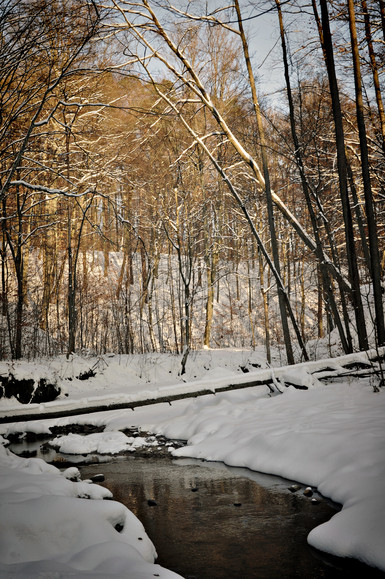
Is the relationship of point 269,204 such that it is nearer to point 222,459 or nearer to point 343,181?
point 343,181

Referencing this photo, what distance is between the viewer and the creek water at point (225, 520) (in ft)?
8.16

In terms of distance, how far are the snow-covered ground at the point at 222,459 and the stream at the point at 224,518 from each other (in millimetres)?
171

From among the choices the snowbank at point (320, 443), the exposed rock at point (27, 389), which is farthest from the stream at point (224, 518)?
the exposed rock at point (27, 389)

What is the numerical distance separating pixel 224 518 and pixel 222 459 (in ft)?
5.37

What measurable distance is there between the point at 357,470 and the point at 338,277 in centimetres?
548

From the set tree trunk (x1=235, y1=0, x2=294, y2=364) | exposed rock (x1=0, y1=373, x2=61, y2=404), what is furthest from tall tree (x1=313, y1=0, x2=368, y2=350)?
exposed rock (x1=0, y1=373, x2=61, y2=404)

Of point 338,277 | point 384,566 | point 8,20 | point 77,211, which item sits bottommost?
point 384,566

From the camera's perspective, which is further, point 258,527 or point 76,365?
point 76,365

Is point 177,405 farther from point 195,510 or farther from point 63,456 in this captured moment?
point 195,510

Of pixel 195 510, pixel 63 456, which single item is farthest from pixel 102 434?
pixel 195 510

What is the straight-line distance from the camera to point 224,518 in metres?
3.23

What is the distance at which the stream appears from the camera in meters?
2.49

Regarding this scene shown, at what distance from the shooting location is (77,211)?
66.2 feet

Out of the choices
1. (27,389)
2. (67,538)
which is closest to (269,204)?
(27,389)
